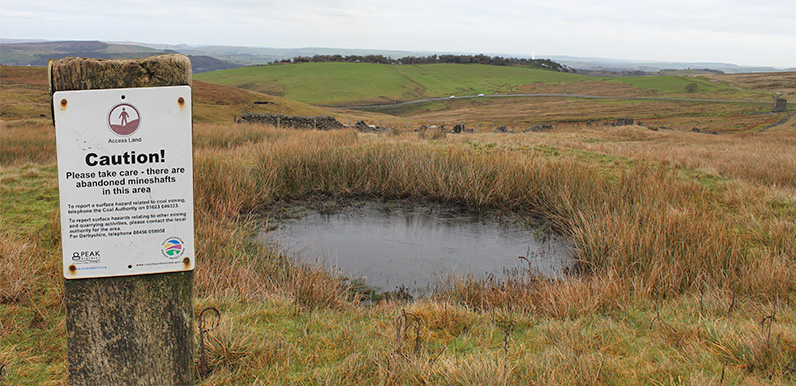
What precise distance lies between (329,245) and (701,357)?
17.3 ft

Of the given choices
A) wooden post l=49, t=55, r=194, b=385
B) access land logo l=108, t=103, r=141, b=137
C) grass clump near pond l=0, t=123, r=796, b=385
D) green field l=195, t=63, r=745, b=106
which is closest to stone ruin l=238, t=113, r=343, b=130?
grass clump near pond l=0, t=123, r=796, b=385

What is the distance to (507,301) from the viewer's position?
4723mm

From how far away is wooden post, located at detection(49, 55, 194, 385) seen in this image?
2.08 m

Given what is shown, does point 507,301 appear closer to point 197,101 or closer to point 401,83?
point 197,101

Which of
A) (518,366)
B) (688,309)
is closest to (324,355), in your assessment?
(518,366)

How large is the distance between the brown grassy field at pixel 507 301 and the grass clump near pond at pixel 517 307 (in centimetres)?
2

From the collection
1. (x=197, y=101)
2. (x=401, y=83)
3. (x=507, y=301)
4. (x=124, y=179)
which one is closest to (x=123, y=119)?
(x=124, y=179)

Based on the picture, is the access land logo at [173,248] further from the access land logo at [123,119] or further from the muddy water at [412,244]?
the muddy water at [412,244]

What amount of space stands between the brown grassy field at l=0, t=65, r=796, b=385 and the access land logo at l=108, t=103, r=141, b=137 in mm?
1498

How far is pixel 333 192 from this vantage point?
10.0 m

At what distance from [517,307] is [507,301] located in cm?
21

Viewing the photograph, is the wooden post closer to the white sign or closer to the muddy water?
the white sign

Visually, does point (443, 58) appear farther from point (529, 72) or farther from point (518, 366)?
point (518, 366)

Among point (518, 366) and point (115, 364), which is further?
point (518, 366)
